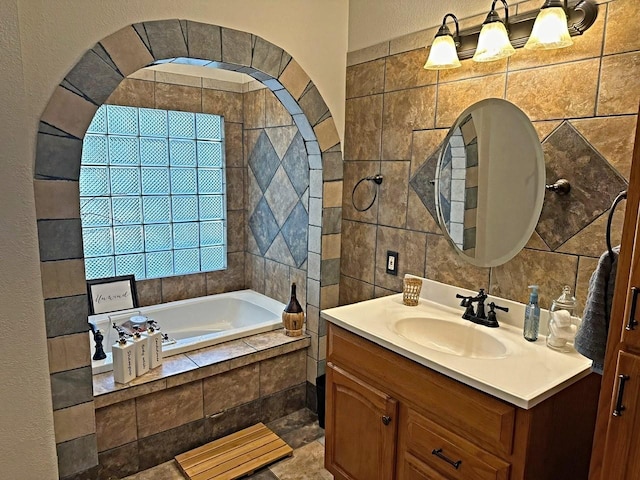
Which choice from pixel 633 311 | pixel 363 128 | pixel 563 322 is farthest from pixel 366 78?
pixel 633 311

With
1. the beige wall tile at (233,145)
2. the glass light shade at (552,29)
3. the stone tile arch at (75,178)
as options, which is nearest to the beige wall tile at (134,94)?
the beige wall tile at (233,145)

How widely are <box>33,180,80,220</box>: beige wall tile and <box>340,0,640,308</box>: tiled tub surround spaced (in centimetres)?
144

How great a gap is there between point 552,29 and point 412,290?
1.22 metres

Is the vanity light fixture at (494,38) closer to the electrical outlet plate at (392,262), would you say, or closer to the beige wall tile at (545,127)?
the beige wall tile at (545,127)

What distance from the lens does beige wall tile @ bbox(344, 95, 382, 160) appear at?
7.88ft

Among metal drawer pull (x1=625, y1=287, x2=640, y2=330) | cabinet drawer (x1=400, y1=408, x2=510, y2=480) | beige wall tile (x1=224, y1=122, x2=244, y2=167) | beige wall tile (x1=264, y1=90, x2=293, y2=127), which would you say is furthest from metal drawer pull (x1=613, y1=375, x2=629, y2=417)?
beige wall tile (x1=224, y1=122, x2=244, y2=167)

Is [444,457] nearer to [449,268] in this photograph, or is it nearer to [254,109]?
[449,268]

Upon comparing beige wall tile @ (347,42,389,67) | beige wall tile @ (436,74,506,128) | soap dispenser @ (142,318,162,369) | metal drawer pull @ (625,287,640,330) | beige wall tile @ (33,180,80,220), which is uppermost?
beige wall tile @ (347,42,389,67)

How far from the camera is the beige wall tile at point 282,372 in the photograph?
2590mm

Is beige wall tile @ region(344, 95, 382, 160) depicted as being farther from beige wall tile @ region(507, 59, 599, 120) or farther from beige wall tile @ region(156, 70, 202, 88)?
beige wall tile @ region(156, 70, 202, 88)

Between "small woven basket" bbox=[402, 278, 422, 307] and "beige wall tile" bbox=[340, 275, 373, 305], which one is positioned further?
"beige wall tile" bbox=[340, 275, 373, 305]

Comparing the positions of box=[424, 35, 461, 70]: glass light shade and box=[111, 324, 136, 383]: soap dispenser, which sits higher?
box=[424, 35, 461, 70]: glass light shade

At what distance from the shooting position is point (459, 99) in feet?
6.52

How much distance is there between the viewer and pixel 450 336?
194 centimetres
